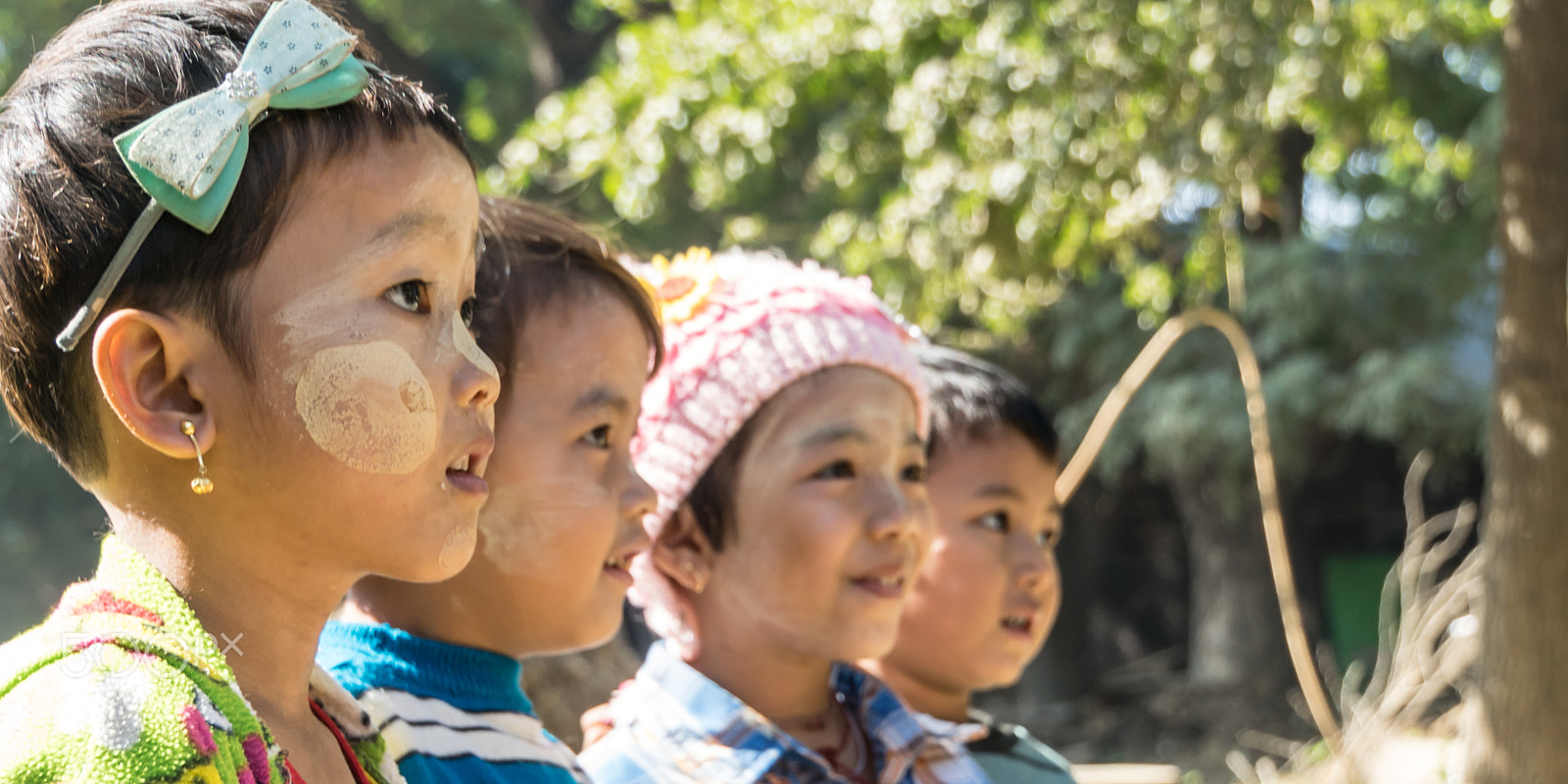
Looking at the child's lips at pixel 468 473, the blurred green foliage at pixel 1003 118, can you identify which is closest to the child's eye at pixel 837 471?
the child's lips at pixel 468 473

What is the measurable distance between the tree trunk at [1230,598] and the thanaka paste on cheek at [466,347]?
9475 mm

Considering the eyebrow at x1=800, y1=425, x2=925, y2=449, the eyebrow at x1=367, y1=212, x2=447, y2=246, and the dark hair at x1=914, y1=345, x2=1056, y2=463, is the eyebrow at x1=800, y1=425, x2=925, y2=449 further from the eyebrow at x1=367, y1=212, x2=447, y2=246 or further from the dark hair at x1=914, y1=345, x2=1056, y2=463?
the eyebrow at x1=367, y1=212, x2=447, y2=246

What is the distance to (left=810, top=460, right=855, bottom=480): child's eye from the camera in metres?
2.16

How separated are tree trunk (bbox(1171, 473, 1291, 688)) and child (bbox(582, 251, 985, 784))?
8335 mm

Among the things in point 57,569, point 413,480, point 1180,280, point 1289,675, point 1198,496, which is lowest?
point 57,569

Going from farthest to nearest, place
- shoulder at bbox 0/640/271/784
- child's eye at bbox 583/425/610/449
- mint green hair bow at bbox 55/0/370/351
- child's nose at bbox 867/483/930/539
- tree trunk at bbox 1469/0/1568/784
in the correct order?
tree trunk at bbox 1469/0/1568/784 < child's nose at bbox 867/483/930/539 < child's eye at bbox 583/425/610/449 < mint green hair bow at bbox 55/0/370/351 < shoulder at bbox 0/640/271/784

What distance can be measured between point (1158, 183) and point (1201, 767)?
16.6 ft

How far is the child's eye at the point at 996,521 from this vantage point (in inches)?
105

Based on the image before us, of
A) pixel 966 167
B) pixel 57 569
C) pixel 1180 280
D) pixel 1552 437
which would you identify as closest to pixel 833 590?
pixel 1552 437

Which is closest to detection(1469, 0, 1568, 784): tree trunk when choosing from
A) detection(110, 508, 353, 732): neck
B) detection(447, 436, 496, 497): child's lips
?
detection(447, 436, 496, 497): child's lips

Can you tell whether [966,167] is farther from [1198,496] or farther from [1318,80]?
[1198,496]

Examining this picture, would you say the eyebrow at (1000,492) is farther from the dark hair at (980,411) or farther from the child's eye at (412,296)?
the child's eye at (412,296)

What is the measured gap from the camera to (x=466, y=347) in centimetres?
116

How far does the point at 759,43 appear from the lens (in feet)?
20.7
